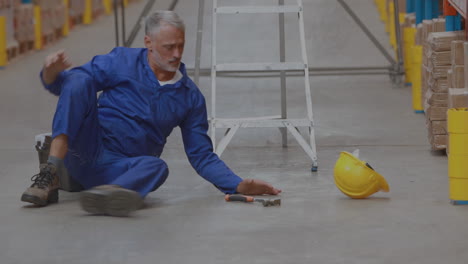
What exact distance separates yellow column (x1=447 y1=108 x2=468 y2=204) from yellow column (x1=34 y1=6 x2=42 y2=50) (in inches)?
450

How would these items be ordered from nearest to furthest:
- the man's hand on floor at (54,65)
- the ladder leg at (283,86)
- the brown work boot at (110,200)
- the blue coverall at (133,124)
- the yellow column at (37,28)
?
the brown work boot at (110,200) → the man's hand on floor at (54,65) → the blue coverall at (133,124) → the ladder leg at (283,86) → the yellow column at (37,28)

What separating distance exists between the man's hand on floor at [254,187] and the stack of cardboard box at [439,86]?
193 cm

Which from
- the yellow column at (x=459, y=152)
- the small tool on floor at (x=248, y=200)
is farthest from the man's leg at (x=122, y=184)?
the yellow column at (x=459, y=152)

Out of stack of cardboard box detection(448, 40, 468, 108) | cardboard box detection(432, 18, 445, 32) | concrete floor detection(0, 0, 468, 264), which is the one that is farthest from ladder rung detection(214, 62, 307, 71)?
cardboard box detection(432, 18, 445, 32)

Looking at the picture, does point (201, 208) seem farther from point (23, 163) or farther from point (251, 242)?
point (23, 163)

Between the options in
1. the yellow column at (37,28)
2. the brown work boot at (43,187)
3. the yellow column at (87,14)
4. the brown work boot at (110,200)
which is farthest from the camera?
the yellow column at (87,14)

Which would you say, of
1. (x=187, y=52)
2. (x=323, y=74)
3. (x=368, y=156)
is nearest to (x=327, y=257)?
(x=368, y=156)

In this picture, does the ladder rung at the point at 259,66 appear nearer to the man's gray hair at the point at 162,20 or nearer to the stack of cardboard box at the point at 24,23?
the man's gray hair at the point at 162,20

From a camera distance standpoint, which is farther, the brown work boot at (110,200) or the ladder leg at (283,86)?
the ladder leg at (283,86)

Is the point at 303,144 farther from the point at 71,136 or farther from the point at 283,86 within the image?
the point at 71,136

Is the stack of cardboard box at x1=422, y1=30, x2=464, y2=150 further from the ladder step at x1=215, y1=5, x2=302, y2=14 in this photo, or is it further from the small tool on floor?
the small tool on floor

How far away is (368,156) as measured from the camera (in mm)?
7148

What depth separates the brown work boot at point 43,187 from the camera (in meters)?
5.30

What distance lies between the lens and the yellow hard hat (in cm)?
546
